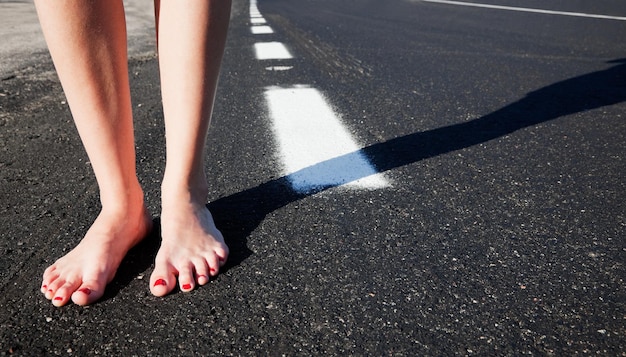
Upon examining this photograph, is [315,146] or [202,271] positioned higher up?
[202,271]

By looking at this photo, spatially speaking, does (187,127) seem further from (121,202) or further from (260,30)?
(260,30)

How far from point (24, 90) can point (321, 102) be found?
171 cm

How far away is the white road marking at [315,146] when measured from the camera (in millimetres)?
2324

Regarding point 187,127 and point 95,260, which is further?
point 187,127

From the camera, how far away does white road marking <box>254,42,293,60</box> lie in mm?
4625

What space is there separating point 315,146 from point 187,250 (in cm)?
111

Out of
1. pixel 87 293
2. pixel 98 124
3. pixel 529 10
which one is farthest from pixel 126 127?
pixel 529 10

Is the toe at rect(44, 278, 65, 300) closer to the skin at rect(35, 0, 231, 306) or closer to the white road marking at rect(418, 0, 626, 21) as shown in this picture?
the skin at rect(35, 0, 231, 306)

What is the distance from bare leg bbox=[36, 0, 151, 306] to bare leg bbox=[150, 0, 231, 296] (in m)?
0.12

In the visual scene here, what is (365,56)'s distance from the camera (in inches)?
188

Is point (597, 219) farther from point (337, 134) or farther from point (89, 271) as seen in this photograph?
point (89, 271)

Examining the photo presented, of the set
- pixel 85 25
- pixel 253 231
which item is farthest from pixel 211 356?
pixel 85 25

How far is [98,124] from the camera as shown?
1.69 meters

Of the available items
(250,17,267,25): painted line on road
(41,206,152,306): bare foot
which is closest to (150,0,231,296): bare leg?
(41,206,152,306): bare foot
